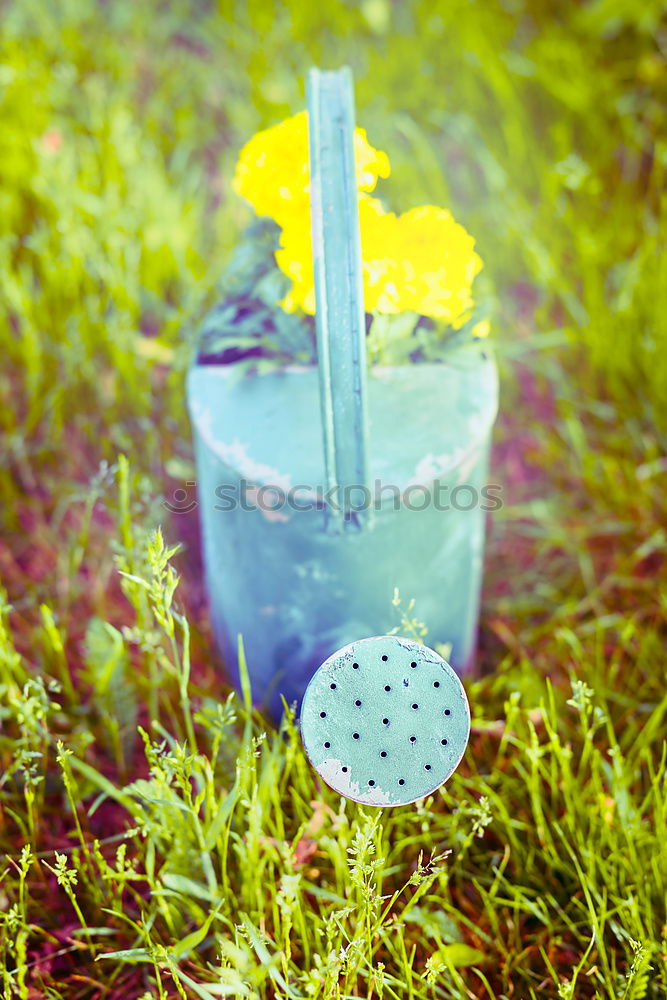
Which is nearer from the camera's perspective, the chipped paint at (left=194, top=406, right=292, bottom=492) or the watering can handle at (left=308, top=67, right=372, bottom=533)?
the watering can handle at (left=308, top=67, right=372, bottom=533)

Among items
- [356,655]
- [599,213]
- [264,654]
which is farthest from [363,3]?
[356,655]

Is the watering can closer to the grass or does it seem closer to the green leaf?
the grass

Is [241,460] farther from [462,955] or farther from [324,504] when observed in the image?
[462,955]

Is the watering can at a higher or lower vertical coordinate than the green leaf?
higher

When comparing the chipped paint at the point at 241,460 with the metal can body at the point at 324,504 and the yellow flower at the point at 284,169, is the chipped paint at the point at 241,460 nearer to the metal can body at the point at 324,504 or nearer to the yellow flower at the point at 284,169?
the metal can body at the point at 324,504

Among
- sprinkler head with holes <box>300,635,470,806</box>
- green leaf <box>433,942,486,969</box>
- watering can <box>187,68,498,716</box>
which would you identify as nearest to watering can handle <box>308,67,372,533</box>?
watering can <box>187,68,498,716</box>

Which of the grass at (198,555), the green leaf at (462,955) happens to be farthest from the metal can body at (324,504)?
the green leaf at (462,955)
